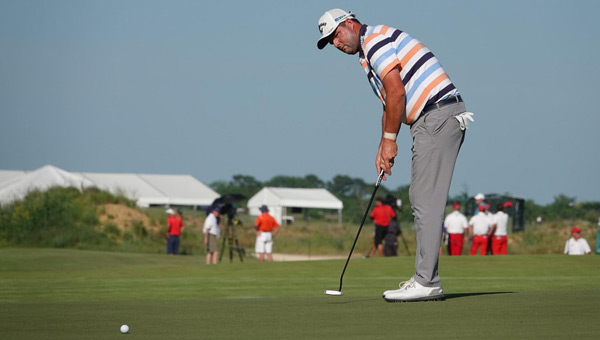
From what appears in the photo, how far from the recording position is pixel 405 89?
6973mm

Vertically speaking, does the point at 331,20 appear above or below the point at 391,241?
above

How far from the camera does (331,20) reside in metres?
7.07

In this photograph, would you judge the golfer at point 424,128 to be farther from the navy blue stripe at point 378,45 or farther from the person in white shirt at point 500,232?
the person in white shirt at point 500,232

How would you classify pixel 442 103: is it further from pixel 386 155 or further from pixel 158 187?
pixel 158 187

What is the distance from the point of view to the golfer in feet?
22.6

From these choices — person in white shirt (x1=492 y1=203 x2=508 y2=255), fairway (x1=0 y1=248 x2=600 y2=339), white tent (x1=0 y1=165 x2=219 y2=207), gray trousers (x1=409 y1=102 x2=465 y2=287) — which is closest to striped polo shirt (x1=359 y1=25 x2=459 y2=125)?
gray trousers (x1=409 y1=102 x2=465 y2=287)

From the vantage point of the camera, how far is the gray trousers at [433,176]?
273 inches

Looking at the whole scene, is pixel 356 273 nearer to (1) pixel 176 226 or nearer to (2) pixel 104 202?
(1) pixel 176 226

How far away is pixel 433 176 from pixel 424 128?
343 mm

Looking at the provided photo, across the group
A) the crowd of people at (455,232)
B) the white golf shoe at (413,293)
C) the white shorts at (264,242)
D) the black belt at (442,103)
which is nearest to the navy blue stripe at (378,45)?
the black belt at (442,103)

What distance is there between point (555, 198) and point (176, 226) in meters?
75.2

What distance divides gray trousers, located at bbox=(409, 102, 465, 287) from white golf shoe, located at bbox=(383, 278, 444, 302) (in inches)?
1.6

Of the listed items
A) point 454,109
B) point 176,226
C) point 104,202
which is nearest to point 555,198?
point 104,202

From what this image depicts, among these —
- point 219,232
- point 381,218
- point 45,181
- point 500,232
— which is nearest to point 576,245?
point 500,232
